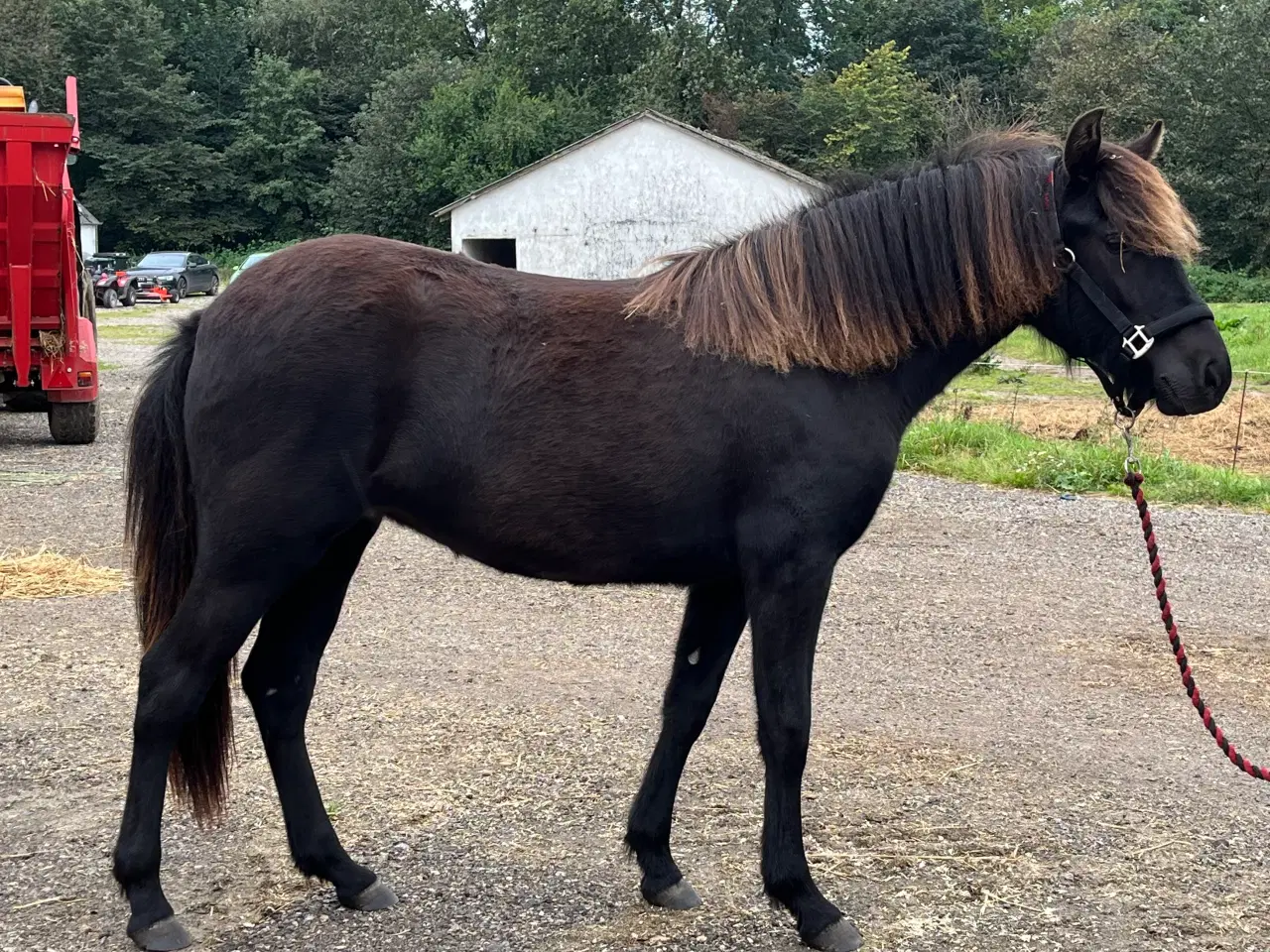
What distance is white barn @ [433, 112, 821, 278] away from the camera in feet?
94.9

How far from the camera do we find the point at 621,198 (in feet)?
97.2

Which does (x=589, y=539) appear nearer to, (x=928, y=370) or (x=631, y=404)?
(x=631, y=404)

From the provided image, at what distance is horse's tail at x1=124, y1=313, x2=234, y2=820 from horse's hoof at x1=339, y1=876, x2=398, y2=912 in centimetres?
57

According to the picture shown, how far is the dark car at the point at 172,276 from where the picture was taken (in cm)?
3925

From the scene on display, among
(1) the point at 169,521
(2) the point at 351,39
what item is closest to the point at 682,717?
(1) the point at 169,521

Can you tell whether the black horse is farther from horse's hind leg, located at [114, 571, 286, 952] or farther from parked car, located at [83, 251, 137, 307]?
parked car, located at [83, 251, 137, 307]

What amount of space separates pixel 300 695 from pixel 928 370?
2079 millimetres

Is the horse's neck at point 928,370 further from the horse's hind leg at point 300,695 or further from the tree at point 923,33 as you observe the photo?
the tree at point 923,33

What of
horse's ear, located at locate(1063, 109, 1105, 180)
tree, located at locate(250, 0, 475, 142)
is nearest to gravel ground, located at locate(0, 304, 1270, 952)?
horse's ear, located at locate(1063, 109, 1105, 180)

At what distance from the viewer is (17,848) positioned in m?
3.68

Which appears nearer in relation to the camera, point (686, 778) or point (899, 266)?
point (899, 266)

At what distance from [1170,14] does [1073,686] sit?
6040 centimetres

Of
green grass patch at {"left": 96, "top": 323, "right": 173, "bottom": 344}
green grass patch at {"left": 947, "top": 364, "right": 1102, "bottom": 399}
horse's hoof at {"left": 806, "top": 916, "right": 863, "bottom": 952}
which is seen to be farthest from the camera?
green grass patch at {"left": 96, "top": 323, "right": 173, "bottom": 344}

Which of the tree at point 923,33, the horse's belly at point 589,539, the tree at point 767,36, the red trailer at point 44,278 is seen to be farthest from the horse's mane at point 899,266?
the tree at point 923,33
